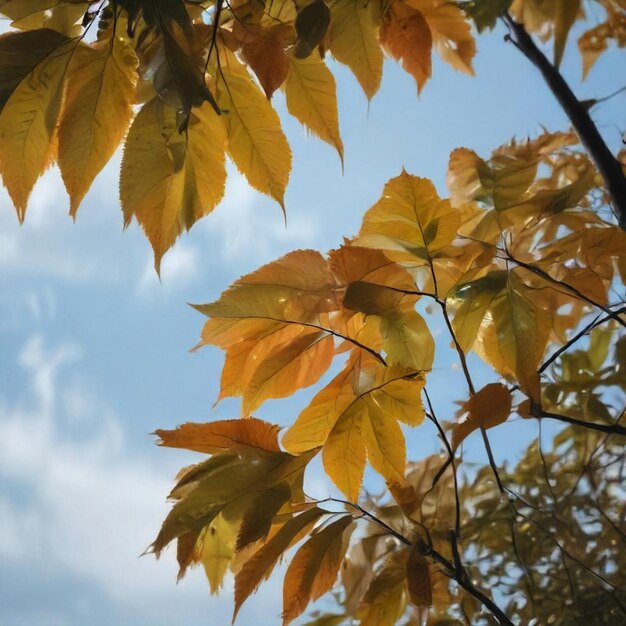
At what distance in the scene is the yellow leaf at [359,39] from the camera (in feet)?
1.05

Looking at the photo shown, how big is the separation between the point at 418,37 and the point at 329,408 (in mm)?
192

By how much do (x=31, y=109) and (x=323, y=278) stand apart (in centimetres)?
16

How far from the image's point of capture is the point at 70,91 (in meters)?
0.32

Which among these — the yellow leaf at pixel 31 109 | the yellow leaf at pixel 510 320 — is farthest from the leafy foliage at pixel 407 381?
the yellow leaf at pixel 31 109

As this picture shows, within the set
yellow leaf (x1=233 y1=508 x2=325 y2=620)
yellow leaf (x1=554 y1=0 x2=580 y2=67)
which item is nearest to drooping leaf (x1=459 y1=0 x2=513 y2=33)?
yellow leaf (x1=554 y1=0 x2=580 y2=67)

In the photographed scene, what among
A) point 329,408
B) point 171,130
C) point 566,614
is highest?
point 171,130

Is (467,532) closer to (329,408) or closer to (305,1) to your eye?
(329,408)

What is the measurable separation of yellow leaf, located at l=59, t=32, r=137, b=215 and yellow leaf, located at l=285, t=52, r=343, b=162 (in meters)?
0.08

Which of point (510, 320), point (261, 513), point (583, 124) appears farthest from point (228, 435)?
point (583, 124)

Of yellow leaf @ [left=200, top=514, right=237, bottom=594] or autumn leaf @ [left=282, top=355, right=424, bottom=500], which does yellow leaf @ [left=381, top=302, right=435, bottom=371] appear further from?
yellow leaf @ [left=200, top=514, right=237, bottom=594]

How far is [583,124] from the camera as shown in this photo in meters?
0.35

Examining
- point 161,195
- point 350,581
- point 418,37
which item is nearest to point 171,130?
point 161,195

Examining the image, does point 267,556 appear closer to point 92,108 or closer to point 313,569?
point 313,569

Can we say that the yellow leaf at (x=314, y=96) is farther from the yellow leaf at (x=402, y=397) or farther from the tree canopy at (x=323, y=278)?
the yellow leaf at (x=402, y=397)
